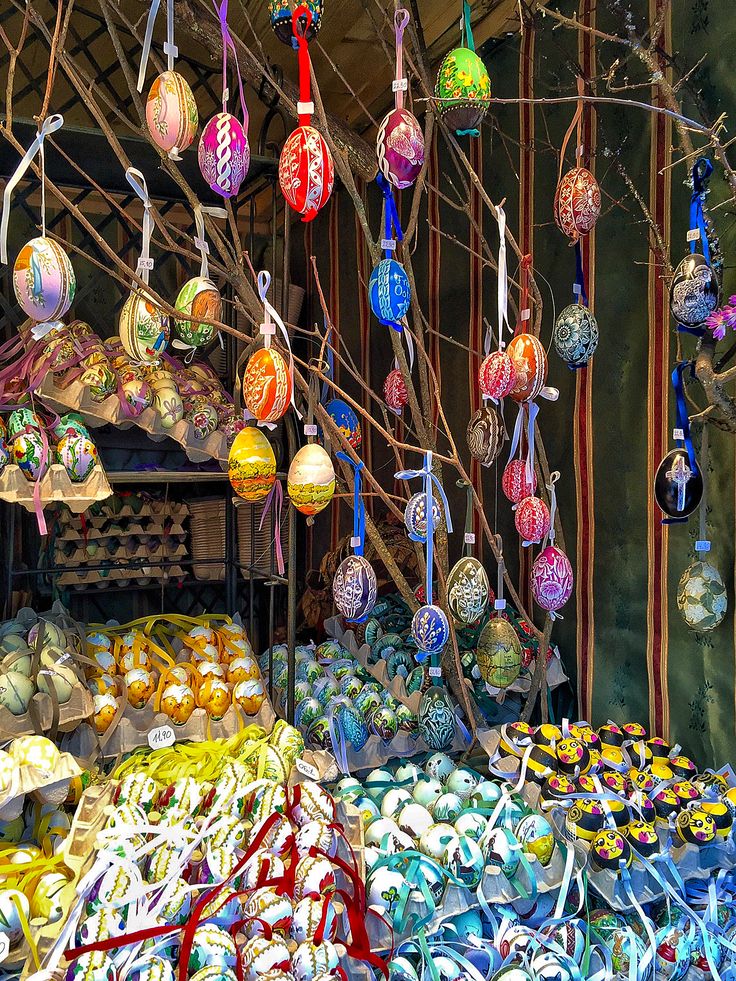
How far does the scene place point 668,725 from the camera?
6.18 ft

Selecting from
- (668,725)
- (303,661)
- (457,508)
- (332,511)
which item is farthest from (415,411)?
(332,511)

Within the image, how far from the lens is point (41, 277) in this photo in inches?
49.5

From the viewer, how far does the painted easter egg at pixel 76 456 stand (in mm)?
1628

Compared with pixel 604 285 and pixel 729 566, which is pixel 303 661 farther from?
pixel 604 285

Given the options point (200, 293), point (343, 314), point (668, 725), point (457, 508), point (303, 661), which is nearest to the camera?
point (200, 293)

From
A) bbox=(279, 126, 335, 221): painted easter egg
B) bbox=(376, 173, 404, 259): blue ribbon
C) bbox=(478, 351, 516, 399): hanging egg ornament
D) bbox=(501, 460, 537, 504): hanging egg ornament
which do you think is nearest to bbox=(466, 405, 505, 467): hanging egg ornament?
bbox=(501, 460, 537, 504): hanging egg ornament

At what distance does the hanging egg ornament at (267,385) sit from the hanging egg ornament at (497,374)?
37cm

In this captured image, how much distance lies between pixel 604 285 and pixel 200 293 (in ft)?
3.40

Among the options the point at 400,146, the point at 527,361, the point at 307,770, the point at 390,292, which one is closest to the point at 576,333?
the point at 527,361

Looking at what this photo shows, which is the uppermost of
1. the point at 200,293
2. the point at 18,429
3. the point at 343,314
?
the point at 343,314

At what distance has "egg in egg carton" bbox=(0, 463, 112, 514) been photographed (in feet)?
5.16

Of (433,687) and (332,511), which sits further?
(332,511)

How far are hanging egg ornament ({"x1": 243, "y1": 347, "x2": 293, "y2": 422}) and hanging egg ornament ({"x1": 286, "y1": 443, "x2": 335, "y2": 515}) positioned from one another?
122 millimetres

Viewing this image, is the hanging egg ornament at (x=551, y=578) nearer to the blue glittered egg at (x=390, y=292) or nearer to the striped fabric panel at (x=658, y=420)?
the striped fabric panel at (x=658, y=420)
